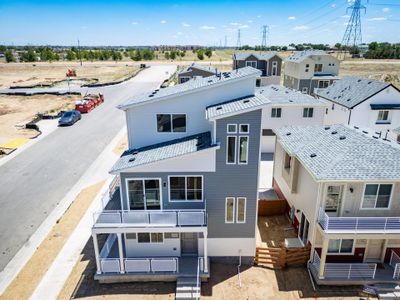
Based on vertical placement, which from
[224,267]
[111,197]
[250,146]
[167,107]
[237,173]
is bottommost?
[224,267]

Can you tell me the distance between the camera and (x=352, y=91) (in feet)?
118

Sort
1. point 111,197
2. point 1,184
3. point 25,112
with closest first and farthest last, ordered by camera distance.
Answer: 1. point 111,197
2. point 1,184
3. point 25,112

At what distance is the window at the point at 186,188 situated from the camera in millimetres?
16656

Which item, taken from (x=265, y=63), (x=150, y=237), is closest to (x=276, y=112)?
(x=150, y=237)

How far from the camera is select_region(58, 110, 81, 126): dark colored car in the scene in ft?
143

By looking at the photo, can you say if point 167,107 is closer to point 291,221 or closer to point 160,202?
point 160,202

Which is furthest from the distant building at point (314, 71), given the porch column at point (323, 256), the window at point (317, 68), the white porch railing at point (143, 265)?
the white porch railing at point (143, 265)

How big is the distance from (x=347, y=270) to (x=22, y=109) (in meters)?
54.9

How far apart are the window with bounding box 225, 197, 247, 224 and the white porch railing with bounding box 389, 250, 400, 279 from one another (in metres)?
8.05

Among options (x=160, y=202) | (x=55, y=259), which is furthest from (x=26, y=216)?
(x=160, y=202)

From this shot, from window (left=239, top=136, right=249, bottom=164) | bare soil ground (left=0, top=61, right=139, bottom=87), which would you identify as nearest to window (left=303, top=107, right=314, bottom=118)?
window (left=239, top=136, right=249, bottom=164)

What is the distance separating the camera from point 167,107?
58.0ft

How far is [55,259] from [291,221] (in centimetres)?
1491

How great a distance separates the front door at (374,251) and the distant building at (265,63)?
128 feet
